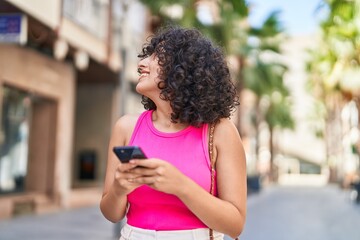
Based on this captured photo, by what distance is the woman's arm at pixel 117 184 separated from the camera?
1.57 meters

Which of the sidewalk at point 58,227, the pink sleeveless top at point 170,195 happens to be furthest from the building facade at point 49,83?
the pink sleeveless top at point 170,195

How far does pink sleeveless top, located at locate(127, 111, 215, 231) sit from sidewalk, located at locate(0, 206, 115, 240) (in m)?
8.11

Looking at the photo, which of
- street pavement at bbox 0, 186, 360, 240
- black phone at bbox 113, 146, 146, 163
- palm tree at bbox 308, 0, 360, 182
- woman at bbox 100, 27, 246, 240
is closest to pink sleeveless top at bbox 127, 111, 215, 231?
woman at bbox 100, 27, 246, 240

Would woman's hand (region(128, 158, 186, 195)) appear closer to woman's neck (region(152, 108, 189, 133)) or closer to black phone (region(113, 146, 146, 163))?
black phone (region(113, 146, 146, 163))

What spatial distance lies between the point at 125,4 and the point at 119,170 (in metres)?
10.2

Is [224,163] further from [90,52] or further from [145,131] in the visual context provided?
[90,52]

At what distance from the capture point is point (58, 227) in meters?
11.1

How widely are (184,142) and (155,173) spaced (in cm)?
31

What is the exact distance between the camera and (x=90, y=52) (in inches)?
598

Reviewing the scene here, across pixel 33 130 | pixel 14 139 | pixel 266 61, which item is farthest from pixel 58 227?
pixel 266 61

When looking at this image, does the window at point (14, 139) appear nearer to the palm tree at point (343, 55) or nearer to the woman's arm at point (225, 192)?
the palm tree at point (343, 55)

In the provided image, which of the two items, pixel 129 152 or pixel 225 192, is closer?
pixel 129 152

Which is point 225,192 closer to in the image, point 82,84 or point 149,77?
point 149,77

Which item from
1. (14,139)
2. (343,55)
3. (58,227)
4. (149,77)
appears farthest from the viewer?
(343,55)
